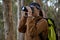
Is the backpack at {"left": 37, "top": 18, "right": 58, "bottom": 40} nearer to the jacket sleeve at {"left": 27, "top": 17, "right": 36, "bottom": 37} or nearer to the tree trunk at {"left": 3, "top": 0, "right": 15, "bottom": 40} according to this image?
the jacket sleeve at {"left": 27, "top": 17, "right": 36, "bottom": 37}

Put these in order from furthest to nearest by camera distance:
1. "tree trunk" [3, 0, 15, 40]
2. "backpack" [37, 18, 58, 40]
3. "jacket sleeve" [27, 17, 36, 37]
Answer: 1. "tree trunk" [3, 0, 15, 40]
2. "backpack" [37, 18, 58, 40]
3. "jacket sleeve" [27, 17, 36, 37]

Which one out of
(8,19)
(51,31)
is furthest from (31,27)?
(8,19)

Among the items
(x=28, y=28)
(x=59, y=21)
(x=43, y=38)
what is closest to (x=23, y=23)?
(x=28, y=28)

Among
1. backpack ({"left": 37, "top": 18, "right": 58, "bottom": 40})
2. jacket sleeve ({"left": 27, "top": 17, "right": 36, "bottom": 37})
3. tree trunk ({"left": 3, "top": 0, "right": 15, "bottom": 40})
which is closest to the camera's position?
jacket sleeve ({"left": 27, "top": 17, "right": 36, "bottom": 37})

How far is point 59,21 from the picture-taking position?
2328mm

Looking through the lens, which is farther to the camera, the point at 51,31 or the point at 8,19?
the point at 8,19

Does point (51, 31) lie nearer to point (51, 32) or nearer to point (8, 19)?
point (51, 32)

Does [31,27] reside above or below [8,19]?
above

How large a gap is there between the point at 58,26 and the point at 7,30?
2.16 metres

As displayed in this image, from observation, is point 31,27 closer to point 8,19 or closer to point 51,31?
point 51,31

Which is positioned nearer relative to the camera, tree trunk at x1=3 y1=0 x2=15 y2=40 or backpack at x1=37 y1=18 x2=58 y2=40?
backpack at x1=37 y1=18 x2=58 y2=40

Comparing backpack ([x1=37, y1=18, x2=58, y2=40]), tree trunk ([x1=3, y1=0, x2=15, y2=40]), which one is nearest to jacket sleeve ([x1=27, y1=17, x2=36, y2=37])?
backpack ([x1=37, y1=18, x2=58, y2=40])

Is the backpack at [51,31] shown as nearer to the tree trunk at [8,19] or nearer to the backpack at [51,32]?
the backpack at [51,32]

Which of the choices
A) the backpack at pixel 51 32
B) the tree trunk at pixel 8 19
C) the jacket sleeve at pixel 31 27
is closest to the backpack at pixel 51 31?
the backpack at pixel 51 32
